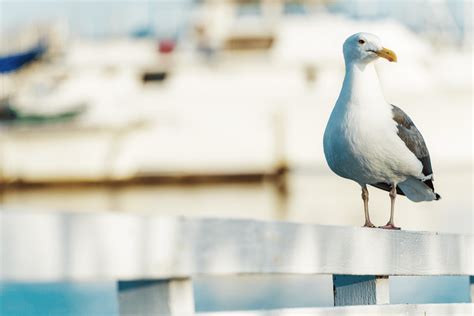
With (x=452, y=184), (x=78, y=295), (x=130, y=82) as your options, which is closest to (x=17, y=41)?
(x=130, y=82)

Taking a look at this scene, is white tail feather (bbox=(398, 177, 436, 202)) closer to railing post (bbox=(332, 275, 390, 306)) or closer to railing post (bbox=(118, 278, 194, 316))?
railing post (bbox=(332, 275, 390, 306))

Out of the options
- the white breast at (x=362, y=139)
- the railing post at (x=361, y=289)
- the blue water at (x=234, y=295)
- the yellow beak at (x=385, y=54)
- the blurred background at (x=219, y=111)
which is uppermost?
the blurred background at (x=219, y=111)

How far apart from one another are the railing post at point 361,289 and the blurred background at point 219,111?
14.4m

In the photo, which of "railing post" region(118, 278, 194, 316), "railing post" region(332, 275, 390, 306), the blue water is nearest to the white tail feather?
"railing post" region(332, 275, 390, 306)

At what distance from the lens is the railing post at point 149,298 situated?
220cm

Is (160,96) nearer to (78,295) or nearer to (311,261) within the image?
(78,295)

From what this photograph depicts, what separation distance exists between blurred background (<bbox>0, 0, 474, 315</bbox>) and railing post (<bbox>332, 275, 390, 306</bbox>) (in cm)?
1440

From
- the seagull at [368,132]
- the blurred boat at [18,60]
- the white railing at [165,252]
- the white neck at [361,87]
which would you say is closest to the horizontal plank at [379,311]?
the white railing at [165,252]

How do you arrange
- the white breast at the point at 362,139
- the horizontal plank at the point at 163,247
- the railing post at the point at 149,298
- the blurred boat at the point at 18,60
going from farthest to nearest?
1. the blurred boat at the point at 18,60
2. the white breast at the point at 362,139
3. the railing post at the point at 149,298
4. the horizontal plank at the point at 163,247

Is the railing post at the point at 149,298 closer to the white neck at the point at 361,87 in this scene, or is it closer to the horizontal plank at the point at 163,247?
the horizontal plank at the point at 163,247

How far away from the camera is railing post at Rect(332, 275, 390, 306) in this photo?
3.23 meters

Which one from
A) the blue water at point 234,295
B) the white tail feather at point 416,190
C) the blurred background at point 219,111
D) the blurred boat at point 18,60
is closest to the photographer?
the white tail feather at point 416,190

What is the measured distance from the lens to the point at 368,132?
404cm

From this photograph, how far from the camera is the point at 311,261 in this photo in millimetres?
2715
